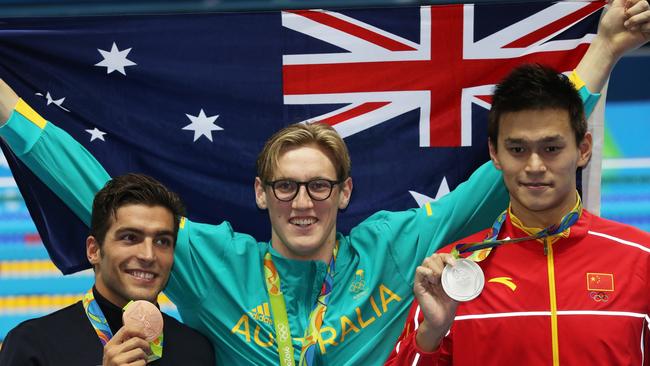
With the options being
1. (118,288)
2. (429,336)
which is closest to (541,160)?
(429,336)

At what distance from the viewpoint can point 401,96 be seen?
152 inches

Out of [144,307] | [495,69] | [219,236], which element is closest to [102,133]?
[219,236]

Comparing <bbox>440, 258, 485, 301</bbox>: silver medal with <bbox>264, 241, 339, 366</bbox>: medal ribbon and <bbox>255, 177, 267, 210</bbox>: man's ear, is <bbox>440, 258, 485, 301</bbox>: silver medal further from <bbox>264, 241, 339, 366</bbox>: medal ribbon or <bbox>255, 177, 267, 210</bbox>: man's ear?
<bbox>255, 177, 267, 210</bbox>: man's ear

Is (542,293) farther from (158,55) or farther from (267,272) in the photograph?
(158,55)

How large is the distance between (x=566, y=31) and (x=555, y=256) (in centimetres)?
126

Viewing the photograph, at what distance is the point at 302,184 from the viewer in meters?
3.20

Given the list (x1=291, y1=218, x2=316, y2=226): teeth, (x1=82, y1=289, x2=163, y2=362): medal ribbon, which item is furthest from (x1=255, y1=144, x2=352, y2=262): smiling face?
(x1=82, y1=289, x2=163, y2=362): medal ribbon

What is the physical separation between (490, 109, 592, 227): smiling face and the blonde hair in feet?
2.09

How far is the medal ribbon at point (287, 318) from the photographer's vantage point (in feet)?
10.2

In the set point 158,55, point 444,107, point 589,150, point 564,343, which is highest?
point 158,55

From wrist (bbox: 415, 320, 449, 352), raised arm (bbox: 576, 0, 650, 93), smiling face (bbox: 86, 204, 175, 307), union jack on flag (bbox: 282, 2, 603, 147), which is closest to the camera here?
wrist (bbox: 415, 320, 449, 352)

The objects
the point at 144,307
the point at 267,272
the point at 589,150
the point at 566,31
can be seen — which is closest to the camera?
the point at 144,307

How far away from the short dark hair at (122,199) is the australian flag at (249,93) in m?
0.78

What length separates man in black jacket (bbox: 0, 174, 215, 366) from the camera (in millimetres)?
2830
